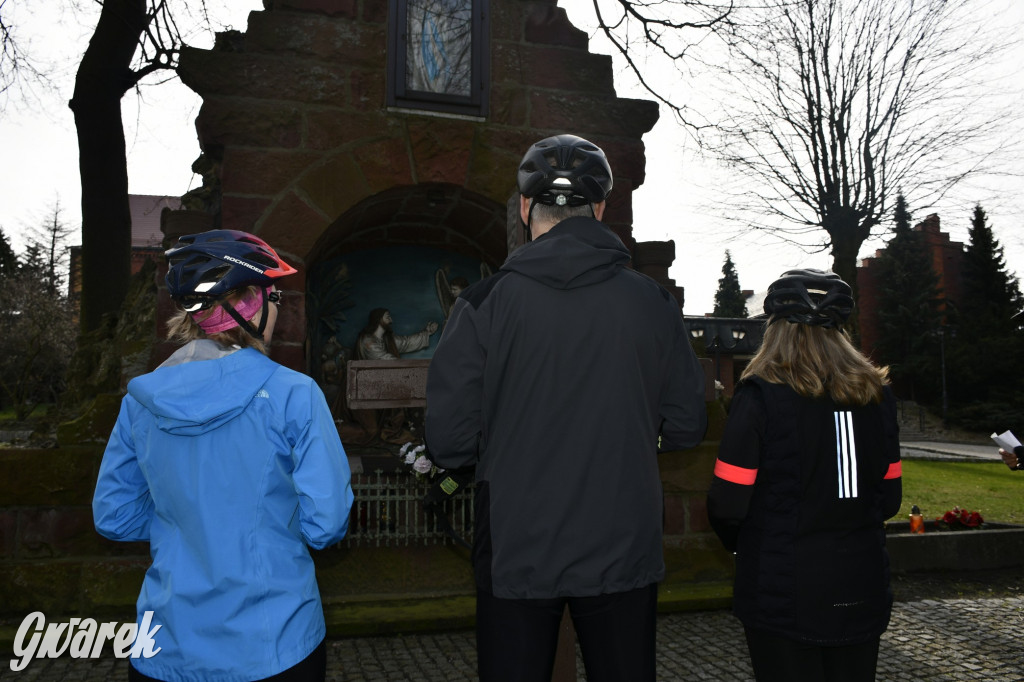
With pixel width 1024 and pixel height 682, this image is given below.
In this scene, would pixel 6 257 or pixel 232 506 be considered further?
pixel 6 257

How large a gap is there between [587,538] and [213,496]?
85 cm

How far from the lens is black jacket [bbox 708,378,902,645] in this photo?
81.6 inches

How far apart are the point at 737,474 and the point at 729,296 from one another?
49685mm

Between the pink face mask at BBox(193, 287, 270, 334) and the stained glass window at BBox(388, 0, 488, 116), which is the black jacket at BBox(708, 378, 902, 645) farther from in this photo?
the stained glass window at BBox(388, 0, 488, 116)

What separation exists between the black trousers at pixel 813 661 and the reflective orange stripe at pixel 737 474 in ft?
1.44

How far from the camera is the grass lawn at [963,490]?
9148 mm

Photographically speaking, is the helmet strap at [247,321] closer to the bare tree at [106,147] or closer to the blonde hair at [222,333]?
the blonde hair at [222,333]

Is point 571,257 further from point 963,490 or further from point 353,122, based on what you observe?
point 963,490

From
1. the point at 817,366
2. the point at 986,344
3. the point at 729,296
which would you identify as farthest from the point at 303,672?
the point at 729,296

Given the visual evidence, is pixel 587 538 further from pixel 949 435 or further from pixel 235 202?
pixel 949 435

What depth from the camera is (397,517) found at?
203 inches

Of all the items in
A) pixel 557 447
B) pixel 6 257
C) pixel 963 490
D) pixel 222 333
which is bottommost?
pixel 963 490

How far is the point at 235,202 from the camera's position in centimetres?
501

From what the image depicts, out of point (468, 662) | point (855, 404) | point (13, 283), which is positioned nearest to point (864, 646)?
point (855, 404)
